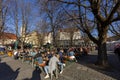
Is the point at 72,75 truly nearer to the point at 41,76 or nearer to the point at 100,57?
the point at 41,76

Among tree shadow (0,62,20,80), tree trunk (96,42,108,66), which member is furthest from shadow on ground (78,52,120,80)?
tree shadow (0,62,20,80)

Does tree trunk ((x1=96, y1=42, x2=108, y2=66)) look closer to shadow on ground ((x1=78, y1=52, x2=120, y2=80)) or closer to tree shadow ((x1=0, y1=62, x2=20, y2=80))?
shadow on ground ((x1=78, y1=52, x2=120, y2=80))

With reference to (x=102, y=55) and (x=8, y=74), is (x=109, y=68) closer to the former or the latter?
(x=102, y=55)

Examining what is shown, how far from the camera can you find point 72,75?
15008 mm

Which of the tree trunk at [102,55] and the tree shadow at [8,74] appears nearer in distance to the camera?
the tree shadow at [8,74]

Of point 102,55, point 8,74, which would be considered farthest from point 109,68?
point 8,74

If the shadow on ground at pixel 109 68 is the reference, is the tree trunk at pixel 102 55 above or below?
above

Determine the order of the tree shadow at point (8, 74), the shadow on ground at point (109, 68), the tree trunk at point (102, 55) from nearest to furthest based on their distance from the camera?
1. the tree shadow at point (8, 74)
2. the shadow on ground at point (109, 68)
3. the tree trunk at point (102, 55)

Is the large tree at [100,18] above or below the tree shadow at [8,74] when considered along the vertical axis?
above

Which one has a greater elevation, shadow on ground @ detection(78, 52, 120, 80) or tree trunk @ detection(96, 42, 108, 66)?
tree trunk @ detection(96, 42, 108, 66)

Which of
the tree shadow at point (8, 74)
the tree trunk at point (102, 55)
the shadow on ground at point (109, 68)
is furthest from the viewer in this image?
the tree trunk at point (102, 55)

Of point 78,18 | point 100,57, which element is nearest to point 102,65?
point 100,57

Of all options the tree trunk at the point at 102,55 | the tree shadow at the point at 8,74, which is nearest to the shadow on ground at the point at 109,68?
the tree trunk at the point at 102,55

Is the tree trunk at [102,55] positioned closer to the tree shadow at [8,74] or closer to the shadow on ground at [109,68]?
the shadow on ground at [109,68]
